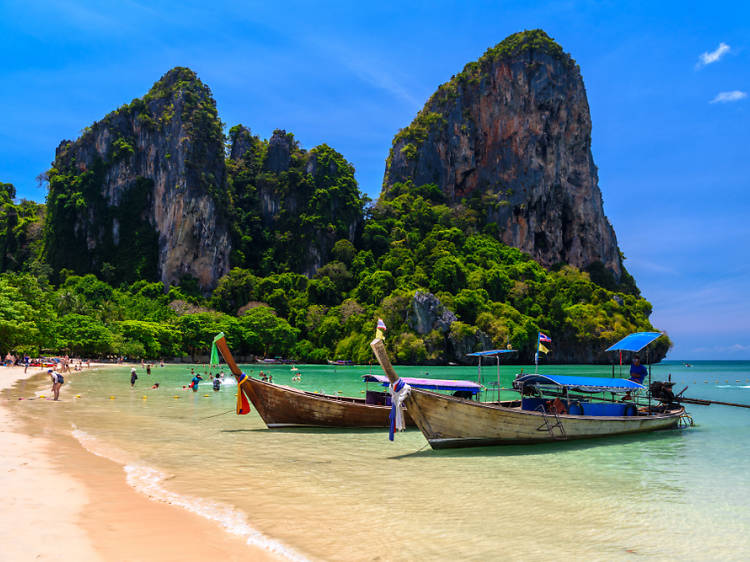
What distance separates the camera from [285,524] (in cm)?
709

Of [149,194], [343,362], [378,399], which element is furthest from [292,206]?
[378,399]

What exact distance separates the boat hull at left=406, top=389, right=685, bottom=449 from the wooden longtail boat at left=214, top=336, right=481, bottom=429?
225 cm

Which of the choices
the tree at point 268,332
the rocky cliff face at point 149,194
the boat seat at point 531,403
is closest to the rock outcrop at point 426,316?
the tree at point 268,332

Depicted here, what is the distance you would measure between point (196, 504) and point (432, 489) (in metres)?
4.18

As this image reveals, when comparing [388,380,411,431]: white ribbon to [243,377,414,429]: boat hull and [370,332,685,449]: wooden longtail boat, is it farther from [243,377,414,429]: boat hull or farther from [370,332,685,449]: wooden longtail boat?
[243,377,414,429]: boat hull

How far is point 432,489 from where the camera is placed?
31.0 ft

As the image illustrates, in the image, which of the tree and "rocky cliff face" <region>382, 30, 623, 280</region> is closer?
the tree

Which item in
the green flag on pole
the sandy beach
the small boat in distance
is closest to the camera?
the sandy beach

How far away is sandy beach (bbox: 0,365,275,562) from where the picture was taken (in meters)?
5.64

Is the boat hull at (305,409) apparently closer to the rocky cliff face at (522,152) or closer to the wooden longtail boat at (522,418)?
the wooden longtail boat at (522,418)

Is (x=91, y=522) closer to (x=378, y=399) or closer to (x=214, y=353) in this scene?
(x=214, y=353)

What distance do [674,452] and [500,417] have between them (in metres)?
5.67

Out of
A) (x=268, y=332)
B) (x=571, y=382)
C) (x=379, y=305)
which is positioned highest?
(x=379, y=305)

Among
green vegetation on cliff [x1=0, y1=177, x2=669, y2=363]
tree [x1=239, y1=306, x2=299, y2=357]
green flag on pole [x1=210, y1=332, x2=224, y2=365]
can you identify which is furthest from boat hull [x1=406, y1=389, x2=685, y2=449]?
tree [x1=239, y1=306, x2=299, y2=357]
